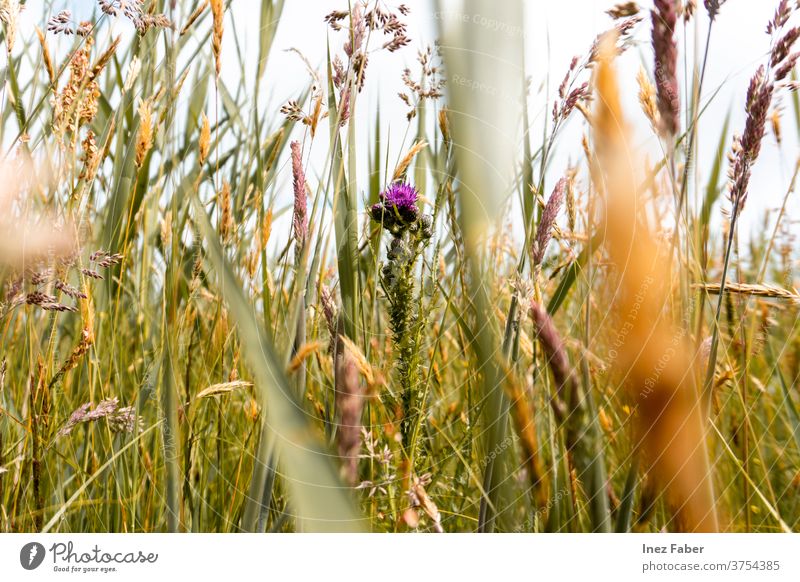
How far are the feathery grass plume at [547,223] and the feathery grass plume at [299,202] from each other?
0.25m

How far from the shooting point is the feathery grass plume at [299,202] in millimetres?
677

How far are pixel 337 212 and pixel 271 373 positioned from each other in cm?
27

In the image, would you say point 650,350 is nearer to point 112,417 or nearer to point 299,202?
point 299,202

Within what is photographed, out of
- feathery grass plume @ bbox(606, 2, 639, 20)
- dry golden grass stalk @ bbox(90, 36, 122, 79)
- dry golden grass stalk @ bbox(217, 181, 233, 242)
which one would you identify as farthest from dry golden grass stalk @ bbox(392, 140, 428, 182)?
dry golden grass stalk @ bbox(90, 36, 122, 79)

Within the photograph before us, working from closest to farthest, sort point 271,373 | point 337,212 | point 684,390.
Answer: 1. point 271,373
2. point 684,390
3. point 337,212

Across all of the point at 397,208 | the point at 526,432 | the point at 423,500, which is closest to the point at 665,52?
the point at 397,208

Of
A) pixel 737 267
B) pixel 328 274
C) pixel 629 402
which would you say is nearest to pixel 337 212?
pixel 328 274

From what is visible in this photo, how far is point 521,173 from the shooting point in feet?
2.49

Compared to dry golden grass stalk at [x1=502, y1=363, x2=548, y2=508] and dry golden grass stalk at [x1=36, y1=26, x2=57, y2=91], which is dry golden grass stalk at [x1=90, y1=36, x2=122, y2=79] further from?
dry golden grass stalk at [x1=502, y1=363, x2=548, y2=508]

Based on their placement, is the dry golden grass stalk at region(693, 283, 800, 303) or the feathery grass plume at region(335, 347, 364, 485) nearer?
the feathery grass plume at region(335, 347, 364, 485)

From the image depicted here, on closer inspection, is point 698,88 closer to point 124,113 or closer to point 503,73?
point 503,73

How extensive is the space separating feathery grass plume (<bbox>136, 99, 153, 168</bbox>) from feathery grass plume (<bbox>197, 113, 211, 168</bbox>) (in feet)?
0.20

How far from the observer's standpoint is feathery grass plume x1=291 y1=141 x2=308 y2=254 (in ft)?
2.22
